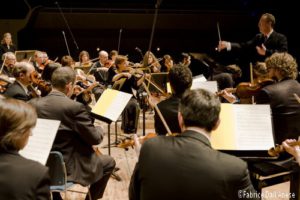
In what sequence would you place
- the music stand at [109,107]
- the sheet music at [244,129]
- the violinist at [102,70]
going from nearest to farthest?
1. the sheet music at [244,129]
2. the music stand at [109,107]
3. the violinist at [102,70]

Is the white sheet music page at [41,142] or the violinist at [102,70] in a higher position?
the violinist at [102,70]

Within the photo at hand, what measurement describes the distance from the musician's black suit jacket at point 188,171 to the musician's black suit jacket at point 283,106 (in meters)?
1.56

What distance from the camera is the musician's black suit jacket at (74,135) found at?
2.94m

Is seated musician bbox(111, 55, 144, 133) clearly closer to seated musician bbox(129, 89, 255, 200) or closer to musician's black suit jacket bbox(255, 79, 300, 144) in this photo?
musician's black suit jacket bbox(255, 79, 300, 144)

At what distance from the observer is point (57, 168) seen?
2.83 metres

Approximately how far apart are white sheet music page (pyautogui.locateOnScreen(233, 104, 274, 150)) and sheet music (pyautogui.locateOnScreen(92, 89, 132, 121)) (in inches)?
63.0

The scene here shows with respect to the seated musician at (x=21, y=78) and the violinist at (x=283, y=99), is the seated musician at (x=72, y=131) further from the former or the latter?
the violinist at (x=283, y=99)

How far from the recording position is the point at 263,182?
116 inches

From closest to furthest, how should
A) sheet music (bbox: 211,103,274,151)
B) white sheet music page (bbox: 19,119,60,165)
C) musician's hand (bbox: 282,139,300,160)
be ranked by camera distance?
musician's hand (bbox: 282,139,300,160) → white sheet music page (bbox: 19,119,60,165) → sheet music (bbox: 211,103,274,151)

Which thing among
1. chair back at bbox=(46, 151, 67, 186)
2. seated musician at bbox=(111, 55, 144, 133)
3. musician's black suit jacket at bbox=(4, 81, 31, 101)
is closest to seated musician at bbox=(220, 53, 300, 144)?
chair back at bbox=(46, 151, 67, 186)

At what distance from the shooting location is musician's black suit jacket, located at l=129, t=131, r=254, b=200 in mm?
1672

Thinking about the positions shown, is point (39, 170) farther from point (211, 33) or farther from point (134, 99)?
point (211, 33)

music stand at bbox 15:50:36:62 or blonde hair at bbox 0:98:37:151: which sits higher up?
music stand at bbox 15:50:36:62

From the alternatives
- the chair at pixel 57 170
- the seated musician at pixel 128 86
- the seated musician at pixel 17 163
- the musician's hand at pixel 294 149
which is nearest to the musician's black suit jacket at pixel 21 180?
the seated musician at pixel 17 163
